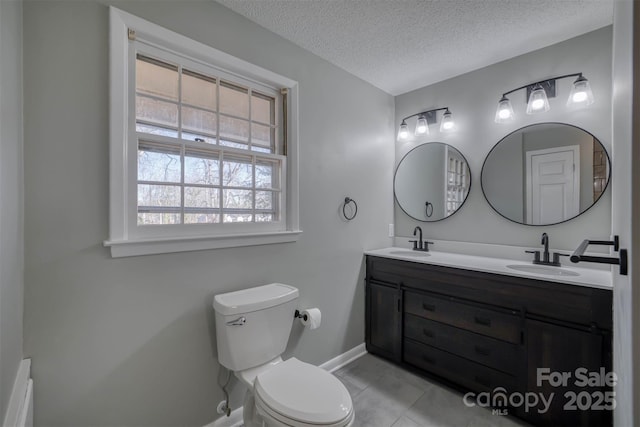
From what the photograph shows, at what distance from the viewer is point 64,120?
3.75 ft

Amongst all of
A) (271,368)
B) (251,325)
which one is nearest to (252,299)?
(251,325)

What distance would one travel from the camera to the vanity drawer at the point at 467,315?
168 cm

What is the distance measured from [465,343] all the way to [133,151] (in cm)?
229

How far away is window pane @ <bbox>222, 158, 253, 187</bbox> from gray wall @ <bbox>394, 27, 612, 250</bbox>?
1.66m

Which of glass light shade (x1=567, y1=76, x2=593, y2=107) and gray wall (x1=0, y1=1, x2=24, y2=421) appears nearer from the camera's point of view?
gray wall (x1=0, y1=1, x2=24, y2=421)

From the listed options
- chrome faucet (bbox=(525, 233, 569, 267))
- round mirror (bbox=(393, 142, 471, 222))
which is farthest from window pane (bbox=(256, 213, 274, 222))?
chrome faucet (bbox=(525, 233, 569, 267))

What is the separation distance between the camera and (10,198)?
89 cm

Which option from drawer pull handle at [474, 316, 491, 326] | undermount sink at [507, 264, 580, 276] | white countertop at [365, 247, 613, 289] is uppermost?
white countertop at [365, 247, 613, 289]

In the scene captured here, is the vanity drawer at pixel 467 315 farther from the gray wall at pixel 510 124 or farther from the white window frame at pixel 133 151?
the white window frame at pixel 133 151

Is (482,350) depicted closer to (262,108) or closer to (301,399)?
(301,399)

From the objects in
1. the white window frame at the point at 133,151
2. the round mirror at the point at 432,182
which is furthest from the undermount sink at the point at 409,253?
the white window frame at the point at 133,151

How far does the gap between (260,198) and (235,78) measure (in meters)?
0.76

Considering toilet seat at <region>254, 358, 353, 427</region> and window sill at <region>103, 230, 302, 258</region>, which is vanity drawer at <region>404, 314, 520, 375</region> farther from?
window sill at <region>103, 230, 302, 258</region>

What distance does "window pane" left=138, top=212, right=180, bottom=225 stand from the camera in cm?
137
